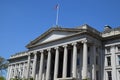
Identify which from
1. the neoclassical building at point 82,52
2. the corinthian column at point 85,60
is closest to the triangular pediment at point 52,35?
the neoclassical building at point 82,52

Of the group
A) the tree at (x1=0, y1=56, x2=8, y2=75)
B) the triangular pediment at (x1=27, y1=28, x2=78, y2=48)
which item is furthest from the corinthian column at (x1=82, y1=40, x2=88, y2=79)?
the tree at (x1=0, y1=56, x2=8, y2=75)

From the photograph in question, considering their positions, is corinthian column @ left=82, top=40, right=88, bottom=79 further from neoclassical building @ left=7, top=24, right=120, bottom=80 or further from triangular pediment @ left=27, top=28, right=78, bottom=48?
triangular pediment @ left=27, top=28, right=78, bottom=48

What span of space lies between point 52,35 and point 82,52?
31.9ft

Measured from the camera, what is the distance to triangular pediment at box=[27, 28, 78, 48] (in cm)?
4906

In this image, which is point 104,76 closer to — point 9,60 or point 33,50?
point 33,50

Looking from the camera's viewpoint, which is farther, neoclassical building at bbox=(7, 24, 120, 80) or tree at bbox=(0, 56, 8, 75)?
tree at bbox=(0, 56, 8, 75)

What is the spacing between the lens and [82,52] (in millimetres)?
47406

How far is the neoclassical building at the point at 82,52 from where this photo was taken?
44.5 m

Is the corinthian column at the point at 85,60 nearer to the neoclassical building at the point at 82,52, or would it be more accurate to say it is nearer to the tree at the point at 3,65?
the neoclassical building at the point at 82,52

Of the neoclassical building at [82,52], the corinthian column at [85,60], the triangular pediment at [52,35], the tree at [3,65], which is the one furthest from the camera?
the tree at [3,65]

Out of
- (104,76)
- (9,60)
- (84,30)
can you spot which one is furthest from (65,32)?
(9,60)

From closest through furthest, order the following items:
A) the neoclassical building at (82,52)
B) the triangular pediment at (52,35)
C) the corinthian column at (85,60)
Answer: the corinthian column at (85,60) < the neoclassical building at (82,52) < the triangular pediment at (52,35)

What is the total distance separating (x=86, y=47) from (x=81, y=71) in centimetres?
556

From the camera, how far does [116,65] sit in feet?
148
